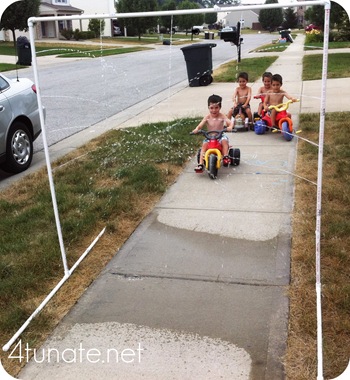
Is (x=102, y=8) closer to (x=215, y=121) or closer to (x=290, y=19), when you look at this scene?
(x=215, y=121)

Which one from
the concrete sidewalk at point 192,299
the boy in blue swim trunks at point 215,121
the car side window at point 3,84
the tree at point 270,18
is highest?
the tree at point 270,18

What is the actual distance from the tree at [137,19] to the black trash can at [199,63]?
79.5 inches

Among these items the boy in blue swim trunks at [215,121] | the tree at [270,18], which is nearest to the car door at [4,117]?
the boy in blue swim trunks at [215,121]

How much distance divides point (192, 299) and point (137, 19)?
378 centimetres

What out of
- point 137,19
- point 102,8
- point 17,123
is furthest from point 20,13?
point 137,19

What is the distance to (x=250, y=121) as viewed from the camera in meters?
7.88

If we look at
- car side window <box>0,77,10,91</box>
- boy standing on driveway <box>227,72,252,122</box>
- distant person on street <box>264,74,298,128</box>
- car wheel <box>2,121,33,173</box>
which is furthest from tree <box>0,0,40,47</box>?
distant person on street <box>264,74,298,128</box>

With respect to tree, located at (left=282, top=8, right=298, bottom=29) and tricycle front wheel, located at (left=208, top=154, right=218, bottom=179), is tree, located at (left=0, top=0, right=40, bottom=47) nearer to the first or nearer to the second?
tricycle front wheel, located at (left=208, top=154, right=218, bottom=179)

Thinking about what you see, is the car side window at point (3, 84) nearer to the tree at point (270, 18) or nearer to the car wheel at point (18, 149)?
the car wheel at point (18, 149)

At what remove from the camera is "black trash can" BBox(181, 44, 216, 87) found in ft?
33.5

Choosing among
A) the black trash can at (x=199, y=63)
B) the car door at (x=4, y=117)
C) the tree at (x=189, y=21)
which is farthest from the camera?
the black trash can at (x=199, y=63)

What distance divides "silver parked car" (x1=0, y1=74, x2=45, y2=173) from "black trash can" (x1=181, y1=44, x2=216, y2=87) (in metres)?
4.06

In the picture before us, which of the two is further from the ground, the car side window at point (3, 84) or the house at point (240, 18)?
the house at point (240, 18)

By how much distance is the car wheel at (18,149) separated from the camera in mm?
6688
